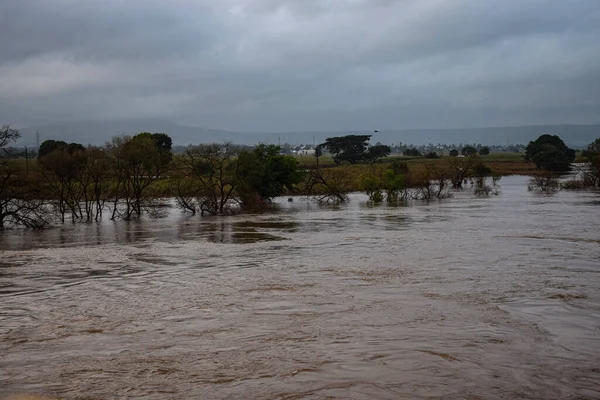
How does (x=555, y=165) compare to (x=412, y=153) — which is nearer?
(x=555, y=165)

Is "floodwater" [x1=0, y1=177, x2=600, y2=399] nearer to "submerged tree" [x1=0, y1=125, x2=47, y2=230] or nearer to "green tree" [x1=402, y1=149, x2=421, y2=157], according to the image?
"submerged tree" [x1=0, y1=125, x2=47, y2=230]

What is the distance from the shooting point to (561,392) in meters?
9.66

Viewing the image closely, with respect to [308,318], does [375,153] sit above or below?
above

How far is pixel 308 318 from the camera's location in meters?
14.7

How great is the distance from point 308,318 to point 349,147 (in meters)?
108

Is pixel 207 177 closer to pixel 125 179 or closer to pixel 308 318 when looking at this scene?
pixel 125 179

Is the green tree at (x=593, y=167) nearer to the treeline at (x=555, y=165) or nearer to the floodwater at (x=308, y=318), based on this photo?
the treeline at (x=555, y=165)

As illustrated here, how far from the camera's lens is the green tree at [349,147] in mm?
121125

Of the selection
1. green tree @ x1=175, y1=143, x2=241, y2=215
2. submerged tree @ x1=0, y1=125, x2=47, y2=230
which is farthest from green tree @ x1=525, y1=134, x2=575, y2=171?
submerged tree @ x1=0, y1=125, x2=47, y2=230

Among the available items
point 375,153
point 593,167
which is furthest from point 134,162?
point 375,153

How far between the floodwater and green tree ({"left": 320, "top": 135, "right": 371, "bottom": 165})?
295 ft

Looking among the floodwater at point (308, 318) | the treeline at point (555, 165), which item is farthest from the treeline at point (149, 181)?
the floodwater at point (308, 318)

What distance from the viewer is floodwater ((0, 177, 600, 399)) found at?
10.3 m

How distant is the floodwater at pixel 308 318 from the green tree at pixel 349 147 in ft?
295
